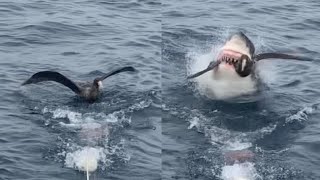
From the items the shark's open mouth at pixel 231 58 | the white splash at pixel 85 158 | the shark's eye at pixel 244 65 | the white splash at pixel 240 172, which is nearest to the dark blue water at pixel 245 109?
the white splash at pixel 240 172

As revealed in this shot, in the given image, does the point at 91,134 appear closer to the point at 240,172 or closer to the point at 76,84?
the point at 76,84

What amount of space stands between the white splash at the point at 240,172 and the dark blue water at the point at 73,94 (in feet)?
4.83

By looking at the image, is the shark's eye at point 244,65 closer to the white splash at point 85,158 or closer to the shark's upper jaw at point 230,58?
the shark's upper jaw at point 230,58

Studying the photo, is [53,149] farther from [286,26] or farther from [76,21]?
[286,26]

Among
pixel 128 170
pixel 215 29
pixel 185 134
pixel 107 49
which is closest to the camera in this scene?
pixel 128 170

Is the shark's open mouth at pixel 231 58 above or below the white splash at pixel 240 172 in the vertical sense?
above

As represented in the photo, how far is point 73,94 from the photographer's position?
2011 cm

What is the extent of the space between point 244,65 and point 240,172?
16.8 ft

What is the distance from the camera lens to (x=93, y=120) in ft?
60.1

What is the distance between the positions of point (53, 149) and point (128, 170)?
77.6 inches

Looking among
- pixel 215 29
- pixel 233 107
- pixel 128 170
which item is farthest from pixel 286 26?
pixel 128 170

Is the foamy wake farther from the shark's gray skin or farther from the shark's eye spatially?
the shark's eye

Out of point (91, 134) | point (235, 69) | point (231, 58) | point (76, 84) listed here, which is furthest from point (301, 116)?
point (76, 84)

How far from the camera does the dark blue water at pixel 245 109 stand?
631 inches
